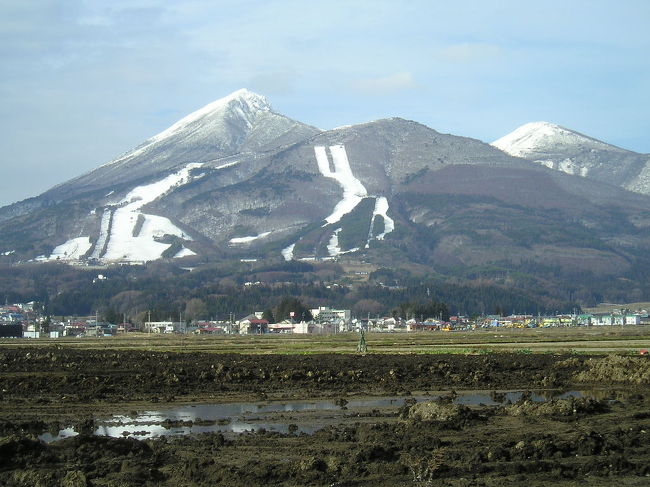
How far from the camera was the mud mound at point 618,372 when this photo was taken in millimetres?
29859

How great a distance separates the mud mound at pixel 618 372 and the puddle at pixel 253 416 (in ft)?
11.7

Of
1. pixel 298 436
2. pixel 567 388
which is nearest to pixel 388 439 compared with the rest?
pixel 298 436

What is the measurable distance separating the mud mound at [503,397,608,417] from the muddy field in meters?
0.04

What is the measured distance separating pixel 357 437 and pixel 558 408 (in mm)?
5393

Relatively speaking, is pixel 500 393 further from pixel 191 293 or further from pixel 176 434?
pixel 191 293

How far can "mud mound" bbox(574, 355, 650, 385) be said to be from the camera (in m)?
29.9

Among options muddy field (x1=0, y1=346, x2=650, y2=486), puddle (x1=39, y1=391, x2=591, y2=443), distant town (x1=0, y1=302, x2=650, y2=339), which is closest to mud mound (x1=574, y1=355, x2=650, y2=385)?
muddy field (x1=0, y1=346, x2=650, y2=486)

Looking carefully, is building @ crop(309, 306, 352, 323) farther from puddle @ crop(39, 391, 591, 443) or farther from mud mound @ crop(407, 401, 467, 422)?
mud mound @ crop(407, 401, 467, 422)

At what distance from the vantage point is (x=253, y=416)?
22562 mm

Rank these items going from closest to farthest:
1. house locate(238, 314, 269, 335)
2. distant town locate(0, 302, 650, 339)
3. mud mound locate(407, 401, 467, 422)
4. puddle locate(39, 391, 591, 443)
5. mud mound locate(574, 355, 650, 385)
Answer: mud mound locate(407, 401, 467, 422) → puddle locate(39, 391, 591, 443) → mud mound locate(574, 355, 650, 385) → distant town locate(0, 302, 650, 339) → house locate(238, 314, 269, 335)

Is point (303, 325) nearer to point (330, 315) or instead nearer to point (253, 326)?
point (253, 326)

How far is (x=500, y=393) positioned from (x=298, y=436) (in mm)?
10633

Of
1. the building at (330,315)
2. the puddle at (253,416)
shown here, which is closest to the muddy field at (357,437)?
the puddle at (253,416)

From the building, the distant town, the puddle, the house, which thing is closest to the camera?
the puddle
